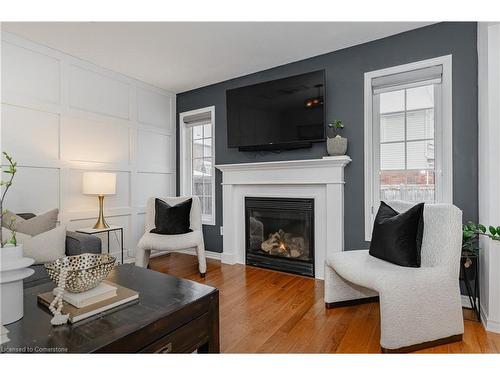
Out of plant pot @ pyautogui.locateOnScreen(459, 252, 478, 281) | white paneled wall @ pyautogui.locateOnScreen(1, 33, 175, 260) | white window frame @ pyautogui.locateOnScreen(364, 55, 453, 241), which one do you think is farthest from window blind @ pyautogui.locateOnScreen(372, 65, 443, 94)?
white paneled wall @ pyautogui.locateOnScreen(1, 33, 175, 260)

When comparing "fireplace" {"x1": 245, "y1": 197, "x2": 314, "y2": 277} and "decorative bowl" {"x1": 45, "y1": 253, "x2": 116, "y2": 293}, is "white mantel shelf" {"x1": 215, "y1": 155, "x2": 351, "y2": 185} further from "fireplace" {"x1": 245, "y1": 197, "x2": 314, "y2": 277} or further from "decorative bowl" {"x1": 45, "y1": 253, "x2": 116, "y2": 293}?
"decorative bowl" {"x1": 45, "y1": 253, "x2": 116, "y2": 293}

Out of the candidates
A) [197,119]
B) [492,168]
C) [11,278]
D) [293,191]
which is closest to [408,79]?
[492,168]

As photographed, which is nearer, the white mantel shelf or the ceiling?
the ceiling

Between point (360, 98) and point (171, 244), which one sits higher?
point (360, 98)

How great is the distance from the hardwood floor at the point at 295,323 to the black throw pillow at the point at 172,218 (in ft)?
2.15

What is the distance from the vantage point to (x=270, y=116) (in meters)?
3.17

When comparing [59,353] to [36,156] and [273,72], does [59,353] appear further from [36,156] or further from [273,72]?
[273,72]

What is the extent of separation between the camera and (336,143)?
109 inches

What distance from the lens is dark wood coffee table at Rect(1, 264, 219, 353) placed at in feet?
3.08

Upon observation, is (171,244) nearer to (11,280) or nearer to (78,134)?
(78,134)

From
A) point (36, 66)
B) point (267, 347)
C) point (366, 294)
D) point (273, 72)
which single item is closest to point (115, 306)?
point (267, 347)

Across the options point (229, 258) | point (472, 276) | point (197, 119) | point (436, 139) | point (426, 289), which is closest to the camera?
point (426, 289)

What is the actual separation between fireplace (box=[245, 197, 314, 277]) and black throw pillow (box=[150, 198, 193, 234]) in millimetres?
747

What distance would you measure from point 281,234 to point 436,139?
1822 millimetres
